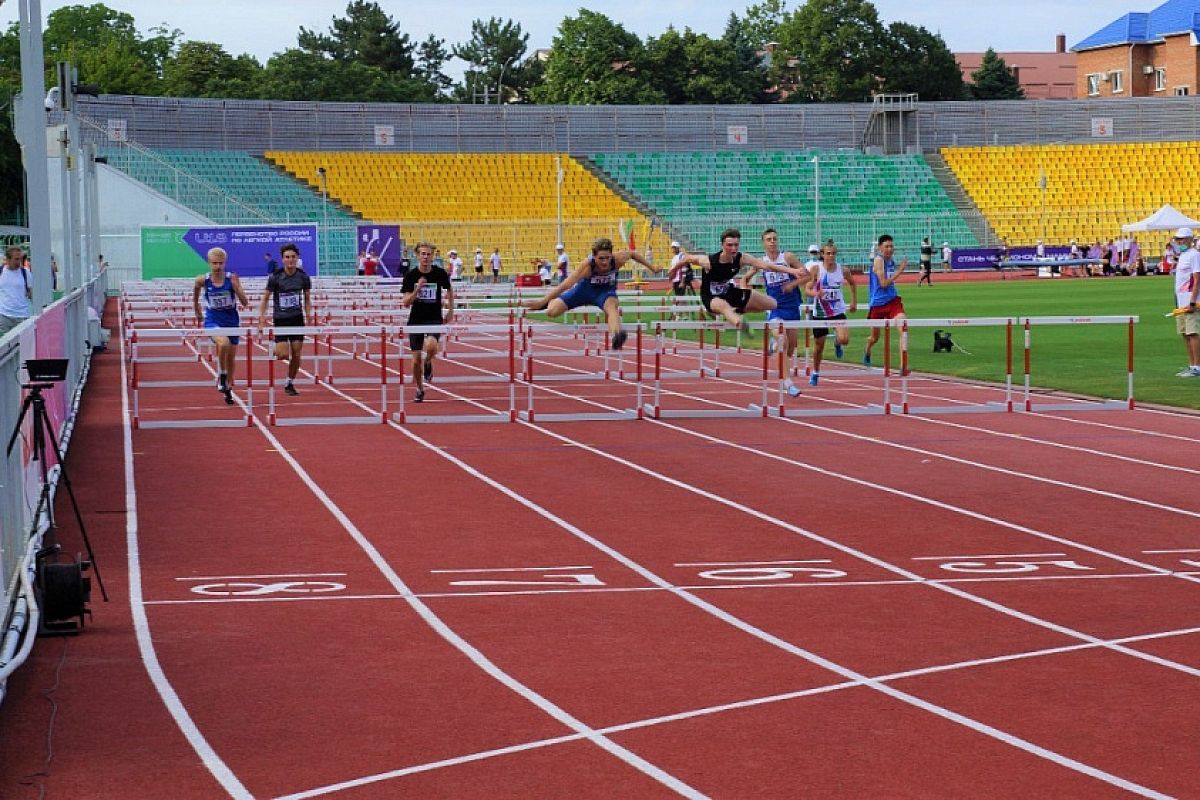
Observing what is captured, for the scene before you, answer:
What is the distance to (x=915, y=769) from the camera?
6.18 meters

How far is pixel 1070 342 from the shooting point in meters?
29.8

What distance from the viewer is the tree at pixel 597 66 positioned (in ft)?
333

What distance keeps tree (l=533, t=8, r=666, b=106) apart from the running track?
8769 cm

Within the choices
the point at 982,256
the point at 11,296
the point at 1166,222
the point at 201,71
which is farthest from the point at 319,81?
the point at 11,296

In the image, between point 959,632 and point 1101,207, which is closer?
point 959,632

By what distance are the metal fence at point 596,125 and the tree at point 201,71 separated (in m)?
28.7

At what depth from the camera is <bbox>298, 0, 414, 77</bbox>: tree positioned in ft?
401

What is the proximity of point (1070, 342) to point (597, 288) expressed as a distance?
14.4 meters

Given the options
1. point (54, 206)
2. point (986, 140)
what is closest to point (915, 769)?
point (54, 206)

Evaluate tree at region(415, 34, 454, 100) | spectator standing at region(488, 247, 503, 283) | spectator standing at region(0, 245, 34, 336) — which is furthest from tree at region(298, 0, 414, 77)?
spectator standing at region(0, 245, 34, 336)

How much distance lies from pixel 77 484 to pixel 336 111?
5851 cm

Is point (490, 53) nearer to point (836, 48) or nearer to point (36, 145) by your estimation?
point (836, 48)

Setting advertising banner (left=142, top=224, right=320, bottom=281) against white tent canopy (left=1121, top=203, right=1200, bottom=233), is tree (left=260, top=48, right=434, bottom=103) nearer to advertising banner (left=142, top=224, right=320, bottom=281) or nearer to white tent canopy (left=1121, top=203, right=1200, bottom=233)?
advertising banner (left=142, top=224, right=320, bottom=281)

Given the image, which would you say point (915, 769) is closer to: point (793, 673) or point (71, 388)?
point (793, 673)
